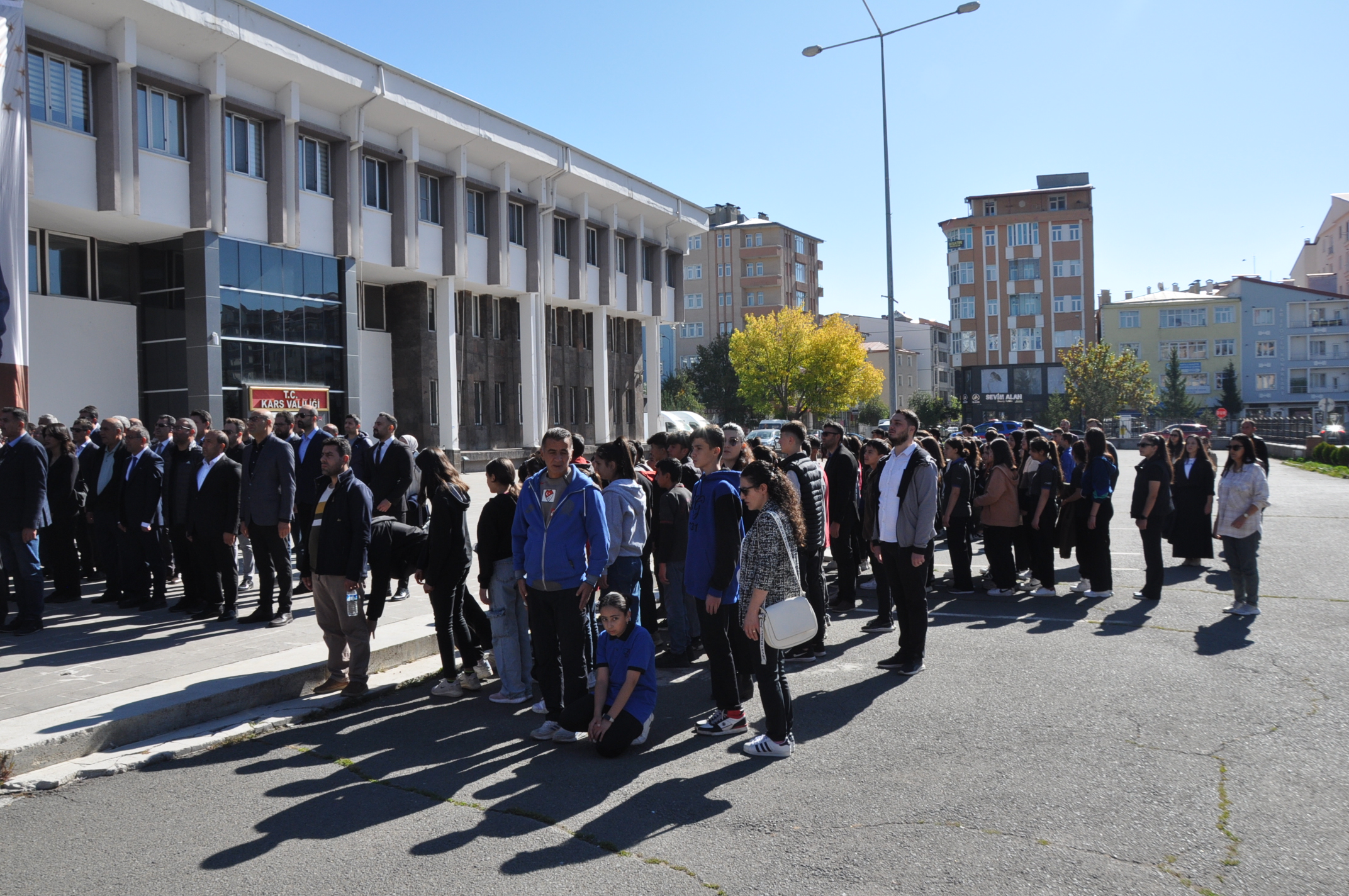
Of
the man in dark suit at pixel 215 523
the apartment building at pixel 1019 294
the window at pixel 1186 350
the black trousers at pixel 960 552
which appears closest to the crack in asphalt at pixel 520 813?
the man in dark suit at pixel 215 523

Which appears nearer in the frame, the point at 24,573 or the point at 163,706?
the point at 163,706

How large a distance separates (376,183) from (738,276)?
206 ft

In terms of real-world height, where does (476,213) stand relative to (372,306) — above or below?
above

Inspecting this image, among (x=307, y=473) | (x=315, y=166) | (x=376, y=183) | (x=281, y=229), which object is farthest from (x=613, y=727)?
(x=376, y=183)

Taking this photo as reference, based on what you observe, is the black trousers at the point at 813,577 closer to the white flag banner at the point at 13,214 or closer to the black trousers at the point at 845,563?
the black trousers at the point at 845,563

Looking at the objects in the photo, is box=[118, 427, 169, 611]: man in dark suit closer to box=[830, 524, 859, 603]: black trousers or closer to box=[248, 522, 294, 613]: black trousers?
box=[248, 522, 294, 613]: black trousers

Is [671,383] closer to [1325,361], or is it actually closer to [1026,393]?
[1026,393]

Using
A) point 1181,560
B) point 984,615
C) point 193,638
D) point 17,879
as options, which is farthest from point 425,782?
point 1181,560

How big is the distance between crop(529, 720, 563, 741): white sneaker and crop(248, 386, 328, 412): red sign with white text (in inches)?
876

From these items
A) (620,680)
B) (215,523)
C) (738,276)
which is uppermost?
(738,276)

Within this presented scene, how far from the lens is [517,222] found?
39281 millimetres

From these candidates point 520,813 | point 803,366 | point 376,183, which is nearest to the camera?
point 520,813

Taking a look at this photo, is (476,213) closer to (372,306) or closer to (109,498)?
(372,306)

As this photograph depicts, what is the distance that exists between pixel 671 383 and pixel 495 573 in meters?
72.1
